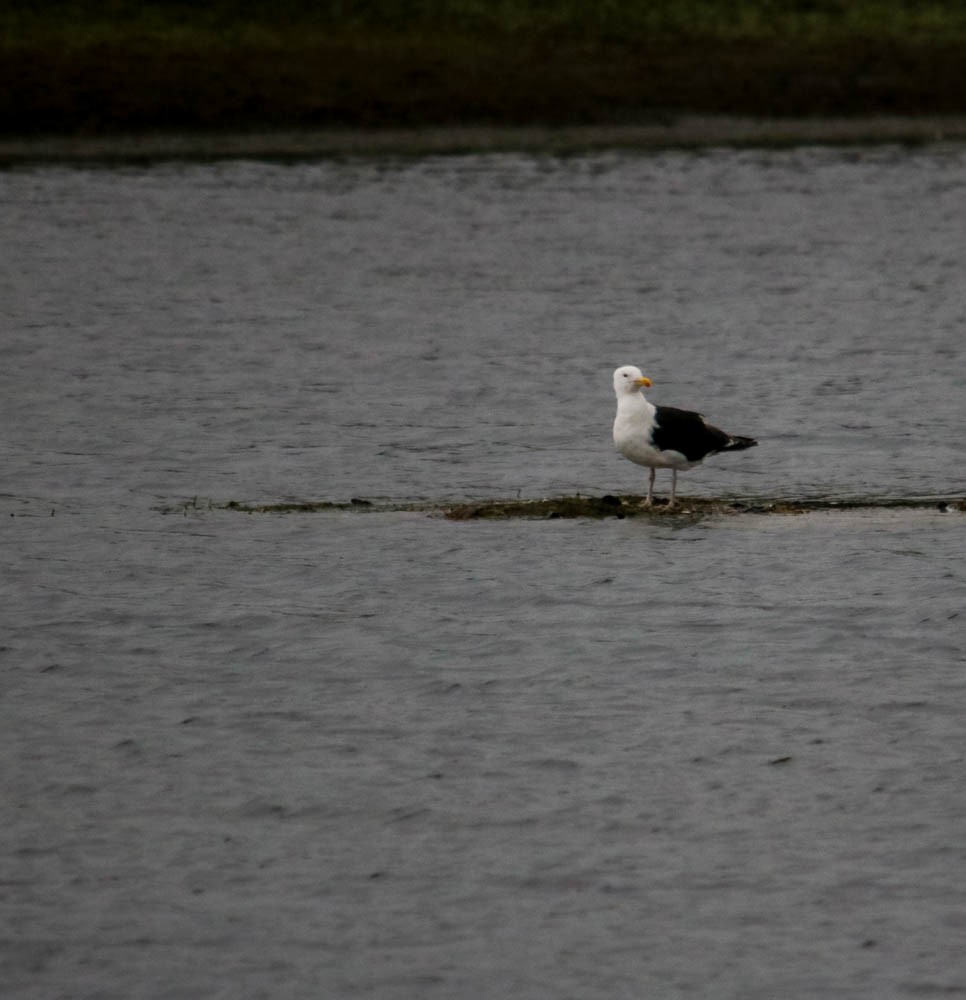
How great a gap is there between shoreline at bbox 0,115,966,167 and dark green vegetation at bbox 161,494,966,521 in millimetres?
32039

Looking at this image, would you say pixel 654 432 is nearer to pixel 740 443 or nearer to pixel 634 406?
pixel 634 406

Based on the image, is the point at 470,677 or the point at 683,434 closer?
the point at 470,677

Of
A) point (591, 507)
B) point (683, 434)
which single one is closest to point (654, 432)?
point (683, 434)

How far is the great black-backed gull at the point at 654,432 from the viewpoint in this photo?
61.6 ft

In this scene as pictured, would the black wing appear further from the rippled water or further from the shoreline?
the shoreline

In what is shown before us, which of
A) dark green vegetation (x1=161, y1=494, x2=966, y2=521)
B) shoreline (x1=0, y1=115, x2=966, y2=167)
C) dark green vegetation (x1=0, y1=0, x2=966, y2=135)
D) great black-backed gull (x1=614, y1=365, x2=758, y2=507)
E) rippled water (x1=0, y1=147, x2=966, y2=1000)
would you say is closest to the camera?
rippled water (x1=0, y1=147, x2=966, y2=1000)

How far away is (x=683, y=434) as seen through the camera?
18.8m

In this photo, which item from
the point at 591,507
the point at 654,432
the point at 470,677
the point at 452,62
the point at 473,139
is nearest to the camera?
the point at 470,677

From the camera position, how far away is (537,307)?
37531 millimetres

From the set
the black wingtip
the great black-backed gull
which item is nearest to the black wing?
the great black-backed gull

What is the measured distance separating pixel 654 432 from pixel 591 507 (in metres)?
1.26

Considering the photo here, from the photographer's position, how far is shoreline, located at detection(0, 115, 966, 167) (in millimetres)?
51281

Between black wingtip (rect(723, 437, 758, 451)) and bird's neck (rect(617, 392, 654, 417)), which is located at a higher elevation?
bird's neck (rect(617, 392, 654, 417))

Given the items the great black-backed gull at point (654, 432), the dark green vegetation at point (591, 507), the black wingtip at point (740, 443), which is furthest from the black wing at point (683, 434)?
the dark green vegetation at point (591, 507)
